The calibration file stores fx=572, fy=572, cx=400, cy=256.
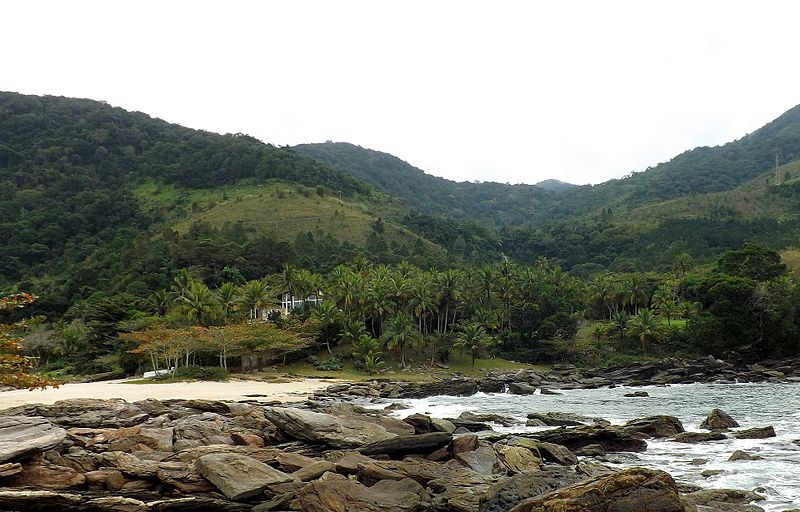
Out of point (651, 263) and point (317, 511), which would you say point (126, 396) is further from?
point (651, 263)

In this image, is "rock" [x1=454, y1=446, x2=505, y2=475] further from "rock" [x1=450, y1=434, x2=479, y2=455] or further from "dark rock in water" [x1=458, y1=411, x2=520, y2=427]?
"dark rock in water" [x1=458, y1=411, x2=520, y2=427]

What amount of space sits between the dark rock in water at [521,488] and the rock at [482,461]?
2.59 metres

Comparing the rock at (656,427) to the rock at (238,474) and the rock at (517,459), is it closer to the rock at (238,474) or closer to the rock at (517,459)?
the rock at (517,459)

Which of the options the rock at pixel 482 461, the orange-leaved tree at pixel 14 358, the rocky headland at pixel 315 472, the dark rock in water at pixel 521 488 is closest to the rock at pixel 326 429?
the rocky headland at pixel 315 472

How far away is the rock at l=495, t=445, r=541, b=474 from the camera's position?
20.4 meters

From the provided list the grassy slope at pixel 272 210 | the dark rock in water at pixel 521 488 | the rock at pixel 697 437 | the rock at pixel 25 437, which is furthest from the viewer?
the grassy slope at pixel 272 210

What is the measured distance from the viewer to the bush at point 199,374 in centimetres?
6166

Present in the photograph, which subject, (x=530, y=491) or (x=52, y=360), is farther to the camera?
(x=52, y=360)

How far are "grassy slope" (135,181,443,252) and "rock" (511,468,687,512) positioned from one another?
136 meters

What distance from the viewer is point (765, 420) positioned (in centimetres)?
3412

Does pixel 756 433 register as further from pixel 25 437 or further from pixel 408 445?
pixel 25 437

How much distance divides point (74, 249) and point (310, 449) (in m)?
139


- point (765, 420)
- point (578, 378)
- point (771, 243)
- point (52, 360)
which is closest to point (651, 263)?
point (771, 243)

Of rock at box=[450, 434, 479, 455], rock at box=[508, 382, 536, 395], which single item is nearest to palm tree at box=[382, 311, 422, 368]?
rock at box=[508, 382, 536, 395]
